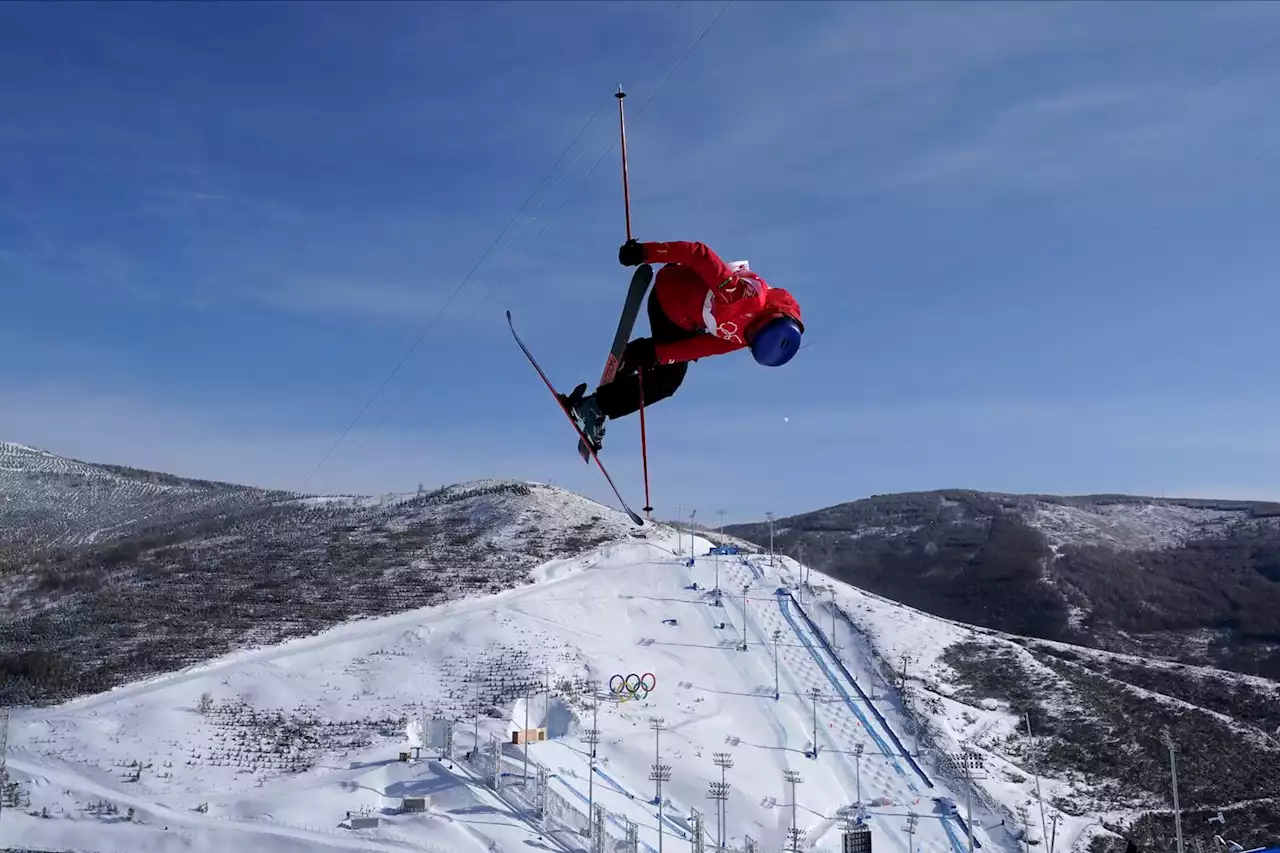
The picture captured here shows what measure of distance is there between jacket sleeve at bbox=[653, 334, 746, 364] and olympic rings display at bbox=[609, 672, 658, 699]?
1478 inches

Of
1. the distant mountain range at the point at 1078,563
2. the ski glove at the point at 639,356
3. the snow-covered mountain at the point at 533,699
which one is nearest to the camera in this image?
the ski glove at the point at 639,356

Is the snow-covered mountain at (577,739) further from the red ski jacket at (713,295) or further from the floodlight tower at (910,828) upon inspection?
the red ski jacket at (713,295)

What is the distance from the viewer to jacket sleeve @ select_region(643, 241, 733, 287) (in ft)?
34.3

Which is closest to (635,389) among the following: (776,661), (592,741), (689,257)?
(689,257)

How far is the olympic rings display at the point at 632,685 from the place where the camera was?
4725cm

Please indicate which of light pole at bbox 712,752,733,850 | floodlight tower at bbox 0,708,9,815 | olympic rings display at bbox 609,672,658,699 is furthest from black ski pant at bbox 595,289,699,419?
olympic rings display at bbox 609,672,658,699

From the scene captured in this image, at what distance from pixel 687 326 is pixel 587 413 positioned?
81.7 inches

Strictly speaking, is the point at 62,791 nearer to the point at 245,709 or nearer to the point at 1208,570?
the point at 245,709

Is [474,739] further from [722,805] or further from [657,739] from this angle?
[722,805]

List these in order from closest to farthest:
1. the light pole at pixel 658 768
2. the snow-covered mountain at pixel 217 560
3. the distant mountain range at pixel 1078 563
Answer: the light pole at pixel 658 768 < the snow-covered mountain at pixel 217 560 < the distant mountain range at pixel 1078 563

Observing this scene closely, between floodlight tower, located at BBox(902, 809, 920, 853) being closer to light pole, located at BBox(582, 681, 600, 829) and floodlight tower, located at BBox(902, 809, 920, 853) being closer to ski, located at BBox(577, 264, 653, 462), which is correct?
light pole, located at BBox(582, 681, 600, 829)

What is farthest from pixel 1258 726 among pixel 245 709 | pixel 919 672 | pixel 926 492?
pixel 926 492

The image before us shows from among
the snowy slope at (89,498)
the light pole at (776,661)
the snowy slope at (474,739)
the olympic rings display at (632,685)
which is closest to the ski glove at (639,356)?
the snowy slope at (474,739)

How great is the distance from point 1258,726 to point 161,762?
160 ft
